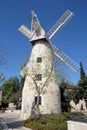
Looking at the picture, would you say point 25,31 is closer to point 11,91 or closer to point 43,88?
point 43,88

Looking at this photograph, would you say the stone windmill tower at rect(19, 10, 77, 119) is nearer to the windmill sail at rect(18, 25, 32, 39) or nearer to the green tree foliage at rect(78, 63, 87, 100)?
the windmill sail at rect(18, 25, 32, 39)

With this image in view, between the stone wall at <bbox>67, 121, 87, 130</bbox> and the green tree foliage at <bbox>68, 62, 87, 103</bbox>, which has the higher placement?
the green tree foliage at <bbox>68, 62, 87, 103</bbox>

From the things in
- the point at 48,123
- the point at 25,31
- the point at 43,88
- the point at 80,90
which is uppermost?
the point at 25,31

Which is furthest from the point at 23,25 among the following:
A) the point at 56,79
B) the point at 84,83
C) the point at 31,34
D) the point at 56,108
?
the point at 84,83

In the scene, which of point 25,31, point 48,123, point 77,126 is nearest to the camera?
point 77,126

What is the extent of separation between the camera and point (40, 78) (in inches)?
1172

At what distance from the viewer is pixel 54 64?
2966 centimetres

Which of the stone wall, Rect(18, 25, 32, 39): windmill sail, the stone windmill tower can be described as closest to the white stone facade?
the stone windmill tower

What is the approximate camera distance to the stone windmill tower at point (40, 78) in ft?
92.3

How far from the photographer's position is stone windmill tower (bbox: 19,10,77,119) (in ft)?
92.3

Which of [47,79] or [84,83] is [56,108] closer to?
[47,79]

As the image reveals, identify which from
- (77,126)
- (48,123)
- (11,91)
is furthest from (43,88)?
(11,91)

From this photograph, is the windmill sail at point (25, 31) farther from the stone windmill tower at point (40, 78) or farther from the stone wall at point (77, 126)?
the stone wall at point (77, 126)

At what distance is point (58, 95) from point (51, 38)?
32.8 ft
